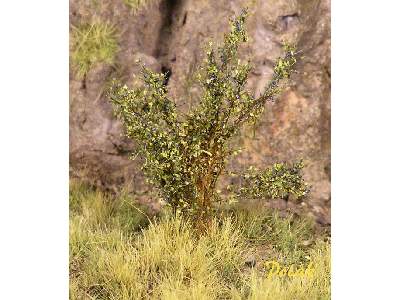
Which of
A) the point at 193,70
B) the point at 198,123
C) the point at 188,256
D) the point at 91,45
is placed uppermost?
the point at 91,45

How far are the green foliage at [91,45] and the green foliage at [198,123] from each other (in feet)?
3.14

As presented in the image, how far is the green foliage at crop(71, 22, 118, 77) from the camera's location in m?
8.16

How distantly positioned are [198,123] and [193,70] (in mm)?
879

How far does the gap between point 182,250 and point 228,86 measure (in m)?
1.47

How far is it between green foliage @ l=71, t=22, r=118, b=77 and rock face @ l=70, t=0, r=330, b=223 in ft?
0.23

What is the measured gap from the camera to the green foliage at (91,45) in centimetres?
816

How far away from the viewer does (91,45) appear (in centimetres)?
819

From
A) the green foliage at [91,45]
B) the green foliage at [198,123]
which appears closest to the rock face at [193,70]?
the green foliage at [91,45]

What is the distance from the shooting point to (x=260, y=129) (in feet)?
26.0

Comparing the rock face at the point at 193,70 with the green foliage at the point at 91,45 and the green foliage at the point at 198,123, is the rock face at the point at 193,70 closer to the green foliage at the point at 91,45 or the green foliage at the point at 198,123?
the green foliage at the point at 91,45

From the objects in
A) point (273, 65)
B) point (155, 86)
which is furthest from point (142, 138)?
point (273, 65)

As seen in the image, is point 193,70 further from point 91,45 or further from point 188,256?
point 188,256

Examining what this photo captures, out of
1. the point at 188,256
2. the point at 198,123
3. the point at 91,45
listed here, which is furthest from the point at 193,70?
the point at 188,256

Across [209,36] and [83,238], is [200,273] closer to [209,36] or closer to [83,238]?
[83,238]
